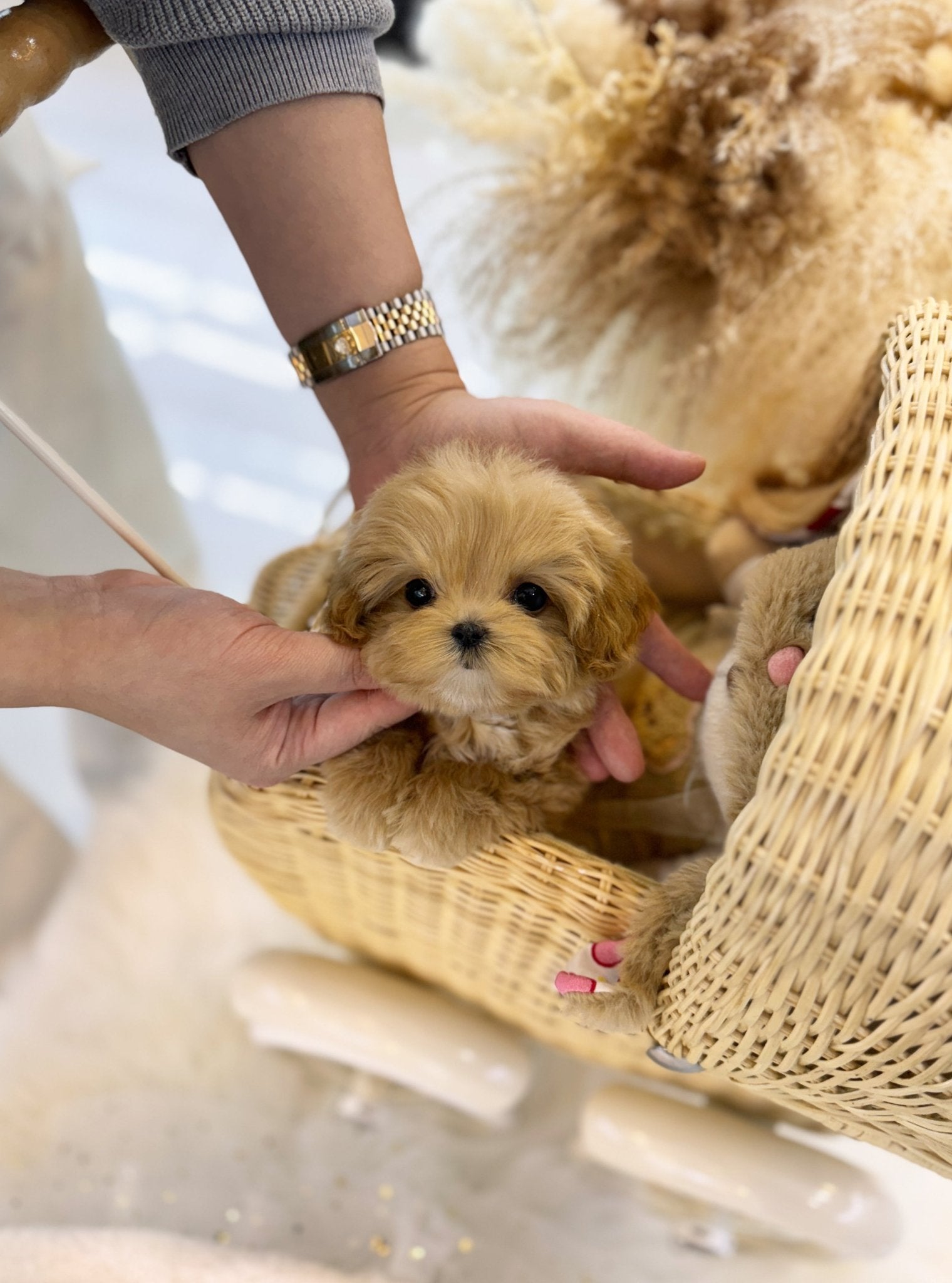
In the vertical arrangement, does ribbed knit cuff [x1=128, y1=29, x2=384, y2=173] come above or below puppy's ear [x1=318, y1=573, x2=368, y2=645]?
above

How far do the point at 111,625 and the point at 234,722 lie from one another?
152 millimetres

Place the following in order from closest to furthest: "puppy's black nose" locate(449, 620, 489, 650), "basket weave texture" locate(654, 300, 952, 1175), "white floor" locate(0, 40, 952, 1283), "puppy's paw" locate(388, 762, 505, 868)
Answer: "basket weave texture" locate(654, 300, 952, 1175), "puppy's black nose" locate(449, 620, 489, 650), "puppy's paw" locate(388, 762, 505, 868), "white floor" locate(0, 40, 952, 1283)

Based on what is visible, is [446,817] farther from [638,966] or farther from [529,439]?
[529,439]

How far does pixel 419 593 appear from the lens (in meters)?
0.84

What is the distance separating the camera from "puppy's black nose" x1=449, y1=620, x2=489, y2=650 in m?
0.78

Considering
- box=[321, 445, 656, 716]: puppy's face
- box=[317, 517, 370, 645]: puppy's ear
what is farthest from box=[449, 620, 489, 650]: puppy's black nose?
box=[317, 517, 370, 645]: puppy's ear

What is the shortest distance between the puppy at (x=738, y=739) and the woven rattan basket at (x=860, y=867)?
0.04 metres

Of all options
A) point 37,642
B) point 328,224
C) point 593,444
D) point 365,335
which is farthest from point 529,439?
point 37,642

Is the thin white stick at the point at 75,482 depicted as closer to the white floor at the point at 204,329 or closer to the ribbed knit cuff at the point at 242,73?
the ribbed knit cuff at the point at 242,73

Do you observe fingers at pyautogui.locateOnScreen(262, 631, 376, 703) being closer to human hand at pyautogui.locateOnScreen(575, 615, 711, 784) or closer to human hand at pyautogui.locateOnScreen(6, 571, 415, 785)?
human hand at pyautogui.locateOnScreen(6, 571, 415, 785)

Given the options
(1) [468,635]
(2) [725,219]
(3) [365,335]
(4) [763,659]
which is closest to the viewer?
(1) [468,635]

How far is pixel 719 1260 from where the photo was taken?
1339 mm

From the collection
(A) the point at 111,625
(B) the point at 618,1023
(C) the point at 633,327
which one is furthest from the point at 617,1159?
(C) the point at 633,327

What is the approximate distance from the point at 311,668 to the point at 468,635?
0.17m
